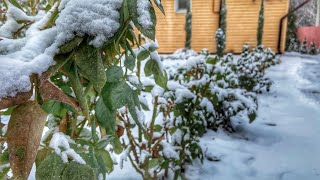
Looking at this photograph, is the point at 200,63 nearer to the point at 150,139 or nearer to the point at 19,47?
the point at 150,139

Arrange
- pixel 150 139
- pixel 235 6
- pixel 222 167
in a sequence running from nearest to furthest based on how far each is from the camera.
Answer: pixel 150 139, pixel 222 167, pixel 235 6

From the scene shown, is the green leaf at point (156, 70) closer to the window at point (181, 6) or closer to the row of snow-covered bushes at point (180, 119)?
the row of snow-covered bushes at point (180, 119)

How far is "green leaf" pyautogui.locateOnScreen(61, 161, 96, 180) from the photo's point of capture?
0.44m

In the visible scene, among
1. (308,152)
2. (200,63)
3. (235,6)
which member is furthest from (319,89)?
(235,6)

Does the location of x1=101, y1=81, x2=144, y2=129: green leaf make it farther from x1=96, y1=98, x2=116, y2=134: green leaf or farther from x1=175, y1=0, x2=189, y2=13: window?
x1=175, y1=0, x2=189, y2=13: window

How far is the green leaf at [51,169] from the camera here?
0.44 m

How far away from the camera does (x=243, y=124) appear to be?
11.8 ft

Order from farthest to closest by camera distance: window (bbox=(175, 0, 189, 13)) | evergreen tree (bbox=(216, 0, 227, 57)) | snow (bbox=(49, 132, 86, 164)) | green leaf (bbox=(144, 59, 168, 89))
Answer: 1. window (bbox=(175, 0, 189, 13))
2. evergreen tree (bbox=(216, 0, 227, 57))
3. green leaf (bbox=(144, 59, 168, 89))
4. snow (bbox=(49, 132, 86, 164))

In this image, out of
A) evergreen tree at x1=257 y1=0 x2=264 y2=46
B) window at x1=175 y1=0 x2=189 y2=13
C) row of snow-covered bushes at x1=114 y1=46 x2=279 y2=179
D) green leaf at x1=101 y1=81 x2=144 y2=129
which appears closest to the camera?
green leaf at x1=101 y1=81 x2=144 y2=129

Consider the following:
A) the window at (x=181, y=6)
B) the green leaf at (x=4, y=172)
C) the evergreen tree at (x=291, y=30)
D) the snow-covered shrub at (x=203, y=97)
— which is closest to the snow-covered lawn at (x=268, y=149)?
the snow-covered shrub at (x=203, y=97)

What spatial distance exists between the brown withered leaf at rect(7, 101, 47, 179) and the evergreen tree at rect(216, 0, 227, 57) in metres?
11.1

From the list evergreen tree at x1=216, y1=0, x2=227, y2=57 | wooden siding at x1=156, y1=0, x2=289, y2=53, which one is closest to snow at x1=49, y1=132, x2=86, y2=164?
evergreen tree at x1=216, y1=0, x2=227, y2=57

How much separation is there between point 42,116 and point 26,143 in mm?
46

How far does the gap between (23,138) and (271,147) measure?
289cm
